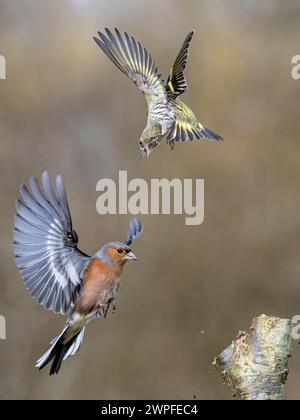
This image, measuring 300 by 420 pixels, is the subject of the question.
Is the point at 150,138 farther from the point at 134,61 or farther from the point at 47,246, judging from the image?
the point at 47,246

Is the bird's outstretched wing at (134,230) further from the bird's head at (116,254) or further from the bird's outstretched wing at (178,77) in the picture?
the bird's outstretched wing at (178,77)

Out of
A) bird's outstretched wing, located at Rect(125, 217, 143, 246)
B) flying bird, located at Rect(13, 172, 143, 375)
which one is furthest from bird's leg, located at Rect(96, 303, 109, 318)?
bird's outstretched wing, located at Rect(125, 217, 143, 246)

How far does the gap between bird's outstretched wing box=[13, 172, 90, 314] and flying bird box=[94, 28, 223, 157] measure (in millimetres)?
243

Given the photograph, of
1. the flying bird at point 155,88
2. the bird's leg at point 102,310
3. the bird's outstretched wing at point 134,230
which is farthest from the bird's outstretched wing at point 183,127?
the bird's leg at point 102,310

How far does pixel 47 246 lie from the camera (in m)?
1.12

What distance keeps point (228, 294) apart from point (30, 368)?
0.50m

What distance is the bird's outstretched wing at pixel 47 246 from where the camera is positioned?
1.09 meters

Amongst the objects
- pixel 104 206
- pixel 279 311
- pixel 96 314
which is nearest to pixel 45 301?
A: pixel 96 314

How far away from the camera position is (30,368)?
147 centimetres

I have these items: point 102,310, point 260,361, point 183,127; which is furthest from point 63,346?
point 183,127

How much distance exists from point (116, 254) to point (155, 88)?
325 mm

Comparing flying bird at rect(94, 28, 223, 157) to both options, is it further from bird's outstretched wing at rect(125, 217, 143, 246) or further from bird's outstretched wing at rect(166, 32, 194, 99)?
bird's outstretched wing at rect(125, 217, 143, 246)

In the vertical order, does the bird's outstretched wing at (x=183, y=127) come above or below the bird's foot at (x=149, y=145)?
above

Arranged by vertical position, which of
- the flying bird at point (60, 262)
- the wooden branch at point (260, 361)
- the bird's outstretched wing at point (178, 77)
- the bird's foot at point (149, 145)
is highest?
the bird's outstretched wing at point (178, 77)
